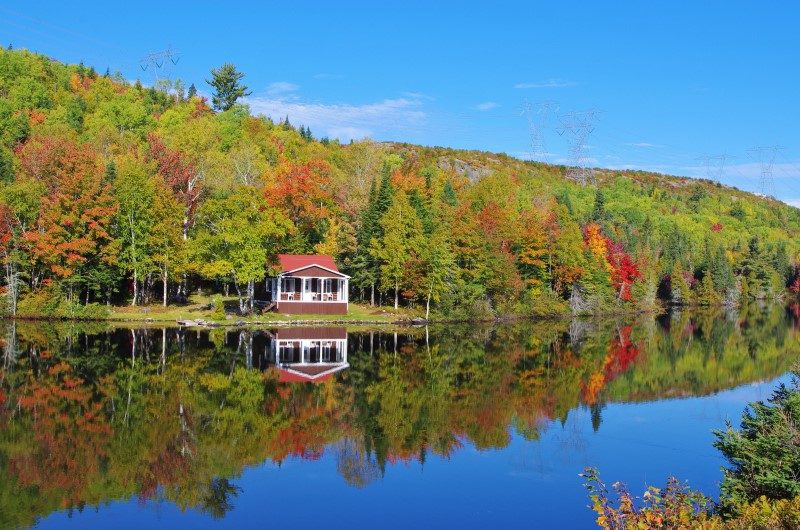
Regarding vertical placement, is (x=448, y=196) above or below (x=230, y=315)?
above

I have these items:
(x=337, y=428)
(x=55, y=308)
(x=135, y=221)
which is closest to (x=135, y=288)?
(x=135, y=221)

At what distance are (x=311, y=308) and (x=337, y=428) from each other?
34.2 meters

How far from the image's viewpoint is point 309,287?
187ft

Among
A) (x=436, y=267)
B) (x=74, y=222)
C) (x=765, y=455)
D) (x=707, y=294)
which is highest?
(x=74, y=222)

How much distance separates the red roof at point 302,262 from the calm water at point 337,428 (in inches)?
559

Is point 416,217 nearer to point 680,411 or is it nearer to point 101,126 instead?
point 680,411

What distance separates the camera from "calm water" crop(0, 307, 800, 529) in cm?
1648

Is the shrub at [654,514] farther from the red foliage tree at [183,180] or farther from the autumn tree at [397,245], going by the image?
the red foliage tree at [183,180]

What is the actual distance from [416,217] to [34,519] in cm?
4879

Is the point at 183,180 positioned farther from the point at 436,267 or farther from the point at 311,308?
the point at 436,267

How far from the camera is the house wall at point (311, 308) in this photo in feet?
185

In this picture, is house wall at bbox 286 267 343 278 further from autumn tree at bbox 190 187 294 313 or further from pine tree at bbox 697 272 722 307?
pine tree at bbox 697 272 722 307

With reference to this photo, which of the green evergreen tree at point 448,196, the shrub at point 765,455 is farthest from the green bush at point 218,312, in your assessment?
the shrub at point 765,455

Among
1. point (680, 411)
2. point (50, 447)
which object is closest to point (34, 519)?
point (50, 447)
